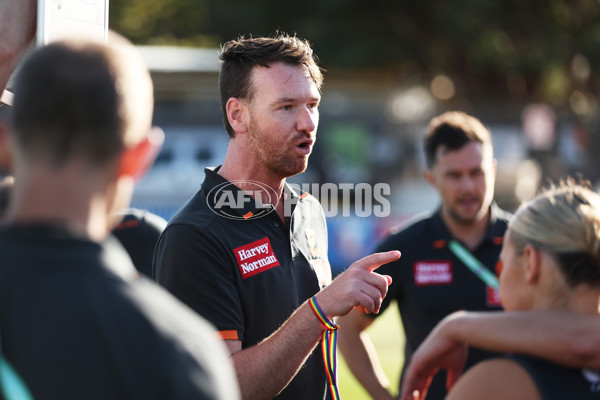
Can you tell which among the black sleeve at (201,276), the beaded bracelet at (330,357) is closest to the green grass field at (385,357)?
the beaded bracelet at (330,357)

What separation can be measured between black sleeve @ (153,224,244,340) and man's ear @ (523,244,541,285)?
1.13 metres

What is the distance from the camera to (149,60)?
82.1ft

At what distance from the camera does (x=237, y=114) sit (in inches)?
140

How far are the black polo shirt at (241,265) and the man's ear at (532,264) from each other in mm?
1078

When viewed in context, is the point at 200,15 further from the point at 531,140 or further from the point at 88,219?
the point at 88,219

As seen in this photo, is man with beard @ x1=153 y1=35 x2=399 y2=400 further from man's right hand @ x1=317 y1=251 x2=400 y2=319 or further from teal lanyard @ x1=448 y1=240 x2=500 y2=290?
teal lanyard @ x1=448 y1=240 x2=500 y2=290

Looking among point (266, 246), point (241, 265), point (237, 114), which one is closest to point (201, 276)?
point (241, 265)

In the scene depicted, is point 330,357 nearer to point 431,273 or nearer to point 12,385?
point 431,273

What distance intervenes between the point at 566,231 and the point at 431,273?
2.41 metres

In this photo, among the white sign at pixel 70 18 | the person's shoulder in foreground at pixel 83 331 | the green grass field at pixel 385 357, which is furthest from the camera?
the green grass field at pixel 385 357

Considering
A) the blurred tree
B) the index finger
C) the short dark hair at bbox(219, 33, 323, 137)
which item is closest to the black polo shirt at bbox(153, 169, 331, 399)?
the short dark hair at bbox(219, 33, 323, 137)

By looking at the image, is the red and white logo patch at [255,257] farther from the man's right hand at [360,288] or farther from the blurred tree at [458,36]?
the blurred tree at [458,36]

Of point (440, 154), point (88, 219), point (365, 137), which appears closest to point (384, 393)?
point (440, 154)

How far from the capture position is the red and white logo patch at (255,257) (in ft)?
10.3
